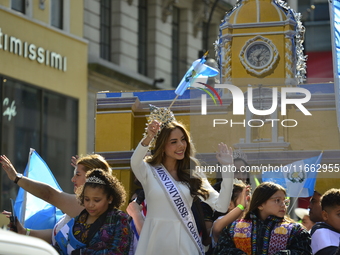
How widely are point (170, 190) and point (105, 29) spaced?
57.6ft

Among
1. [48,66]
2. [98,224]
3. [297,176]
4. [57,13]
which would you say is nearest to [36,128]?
[48,66]

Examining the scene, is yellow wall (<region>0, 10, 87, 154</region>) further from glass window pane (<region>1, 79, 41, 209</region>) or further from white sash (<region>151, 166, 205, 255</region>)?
white sash (<region>151, 166, 205, 255</region>)

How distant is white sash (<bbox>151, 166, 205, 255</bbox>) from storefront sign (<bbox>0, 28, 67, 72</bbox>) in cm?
1232

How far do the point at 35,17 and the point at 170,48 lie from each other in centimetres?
713

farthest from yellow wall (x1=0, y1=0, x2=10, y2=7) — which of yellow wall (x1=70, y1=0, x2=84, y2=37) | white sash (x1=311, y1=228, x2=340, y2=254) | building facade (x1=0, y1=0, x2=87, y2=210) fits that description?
white sash (x1=311, y1=228, x2=340, y2=254)

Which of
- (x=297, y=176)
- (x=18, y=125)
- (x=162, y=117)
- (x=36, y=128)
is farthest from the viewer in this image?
(x=36, y=128)

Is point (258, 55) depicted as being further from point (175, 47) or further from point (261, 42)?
point (175, 47)

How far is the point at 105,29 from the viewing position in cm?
2352

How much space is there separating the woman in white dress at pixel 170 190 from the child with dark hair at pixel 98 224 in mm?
175

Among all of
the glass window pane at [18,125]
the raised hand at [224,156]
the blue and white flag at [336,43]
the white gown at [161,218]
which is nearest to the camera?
the white gown at [161,218]

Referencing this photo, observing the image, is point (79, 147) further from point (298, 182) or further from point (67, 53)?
point (298, 182)

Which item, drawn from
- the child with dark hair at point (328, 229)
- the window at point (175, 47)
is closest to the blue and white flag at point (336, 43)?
the child with dark hair at point (328, 229)

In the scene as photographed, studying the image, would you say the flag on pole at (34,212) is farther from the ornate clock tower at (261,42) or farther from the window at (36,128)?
the window at (36,128)

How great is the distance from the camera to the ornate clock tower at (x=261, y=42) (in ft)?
27.9
